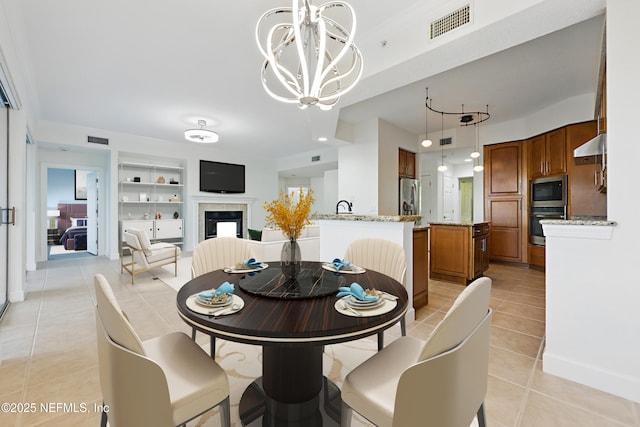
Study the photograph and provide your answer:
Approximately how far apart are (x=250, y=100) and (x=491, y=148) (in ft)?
15.5

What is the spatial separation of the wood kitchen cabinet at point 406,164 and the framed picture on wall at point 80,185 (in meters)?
8.83

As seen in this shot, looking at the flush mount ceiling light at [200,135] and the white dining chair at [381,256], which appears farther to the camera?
the flush mount ceiling light at [200,135]

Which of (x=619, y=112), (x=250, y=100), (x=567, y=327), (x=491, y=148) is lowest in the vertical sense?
(x=567, y=327)

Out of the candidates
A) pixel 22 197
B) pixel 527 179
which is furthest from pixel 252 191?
pixel 527 179

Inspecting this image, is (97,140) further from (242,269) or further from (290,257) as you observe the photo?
(290,257)

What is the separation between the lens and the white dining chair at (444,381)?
2.65ft

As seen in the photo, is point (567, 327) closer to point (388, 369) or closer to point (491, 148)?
point (388, 369)

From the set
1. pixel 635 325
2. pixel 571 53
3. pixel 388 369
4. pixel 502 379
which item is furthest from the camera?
pixel 571 53

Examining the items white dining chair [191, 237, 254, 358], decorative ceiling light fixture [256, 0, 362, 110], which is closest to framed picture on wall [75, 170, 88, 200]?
decorative ceiling light fixture [256, 0, 362, 110]

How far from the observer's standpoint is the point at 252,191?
8.34m

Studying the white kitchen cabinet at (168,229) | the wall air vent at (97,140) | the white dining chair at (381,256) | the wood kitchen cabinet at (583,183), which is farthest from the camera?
the white kitchen cabinet at (168,229)

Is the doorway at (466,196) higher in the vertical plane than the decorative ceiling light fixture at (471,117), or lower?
lower

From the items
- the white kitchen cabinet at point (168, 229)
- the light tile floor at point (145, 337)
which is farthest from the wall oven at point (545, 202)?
the white kitchen cabinet at point (168, 229)

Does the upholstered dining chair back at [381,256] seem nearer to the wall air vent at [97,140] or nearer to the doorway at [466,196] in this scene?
the wall air vent at [97,140]
